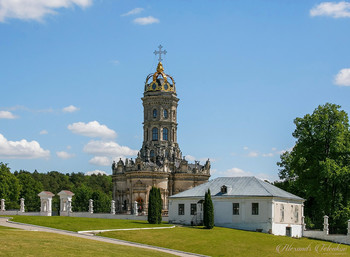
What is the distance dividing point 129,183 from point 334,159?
33.4 meters

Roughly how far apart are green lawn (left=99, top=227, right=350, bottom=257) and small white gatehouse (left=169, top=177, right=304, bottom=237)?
15.9 ft

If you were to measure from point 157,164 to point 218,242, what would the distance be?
43.1 metres

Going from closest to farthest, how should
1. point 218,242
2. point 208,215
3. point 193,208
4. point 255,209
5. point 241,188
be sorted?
point 218,242 < point 208,215 < point 255,209 < point 241,188 < point 193,208

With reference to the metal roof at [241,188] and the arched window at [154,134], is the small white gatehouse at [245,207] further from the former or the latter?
the arched window at [154,134]

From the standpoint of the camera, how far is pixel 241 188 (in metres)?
57.2

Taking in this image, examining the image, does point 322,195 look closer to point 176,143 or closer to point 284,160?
point 284,160

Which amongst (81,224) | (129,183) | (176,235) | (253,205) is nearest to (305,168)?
(253,205)

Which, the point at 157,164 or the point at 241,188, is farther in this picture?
the point at 157,164

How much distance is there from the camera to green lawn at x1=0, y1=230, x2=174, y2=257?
30234mm

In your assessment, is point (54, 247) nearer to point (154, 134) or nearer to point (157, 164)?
point (157, 164)

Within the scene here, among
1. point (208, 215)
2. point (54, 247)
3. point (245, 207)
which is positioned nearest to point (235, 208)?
point (245, 207)

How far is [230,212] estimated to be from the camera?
55594 mm

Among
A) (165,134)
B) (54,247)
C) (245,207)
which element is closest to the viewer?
(54,247)

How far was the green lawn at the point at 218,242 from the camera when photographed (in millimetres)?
40844
